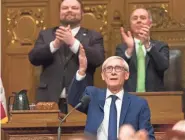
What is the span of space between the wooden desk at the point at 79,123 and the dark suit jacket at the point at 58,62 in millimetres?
499

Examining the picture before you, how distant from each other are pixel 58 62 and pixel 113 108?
51.9 inches

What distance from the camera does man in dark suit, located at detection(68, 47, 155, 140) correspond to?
13.8ft

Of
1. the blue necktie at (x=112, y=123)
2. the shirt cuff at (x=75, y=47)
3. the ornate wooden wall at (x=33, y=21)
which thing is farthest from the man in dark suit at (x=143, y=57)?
the ornate wooden wall at (x=33, y=21)

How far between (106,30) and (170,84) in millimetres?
1081

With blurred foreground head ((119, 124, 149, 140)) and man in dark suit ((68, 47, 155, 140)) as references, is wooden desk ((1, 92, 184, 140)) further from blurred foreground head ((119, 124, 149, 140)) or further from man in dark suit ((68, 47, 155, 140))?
blurred foreground head ((119, 124, 149, 140))

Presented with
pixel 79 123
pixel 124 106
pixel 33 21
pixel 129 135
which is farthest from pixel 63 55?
pixel 129 135

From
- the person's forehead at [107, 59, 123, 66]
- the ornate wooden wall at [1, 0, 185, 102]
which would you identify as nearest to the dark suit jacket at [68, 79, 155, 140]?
the person's forehead at [107, 59, 123, 66]

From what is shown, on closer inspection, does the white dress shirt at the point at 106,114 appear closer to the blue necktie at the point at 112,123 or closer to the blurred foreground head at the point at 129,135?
the blue necktie at the point at 112,123

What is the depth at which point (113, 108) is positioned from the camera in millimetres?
4266

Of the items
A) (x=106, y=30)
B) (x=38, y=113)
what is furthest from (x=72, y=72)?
(x=106, y=30)

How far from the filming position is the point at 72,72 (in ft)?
17.9

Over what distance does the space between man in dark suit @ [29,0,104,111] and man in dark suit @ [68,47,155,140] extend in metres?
0.99

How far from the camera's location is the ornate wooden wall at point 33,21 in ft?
22.6

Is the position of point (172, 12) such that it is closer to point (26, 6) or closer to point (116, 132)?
point (26, 6)
